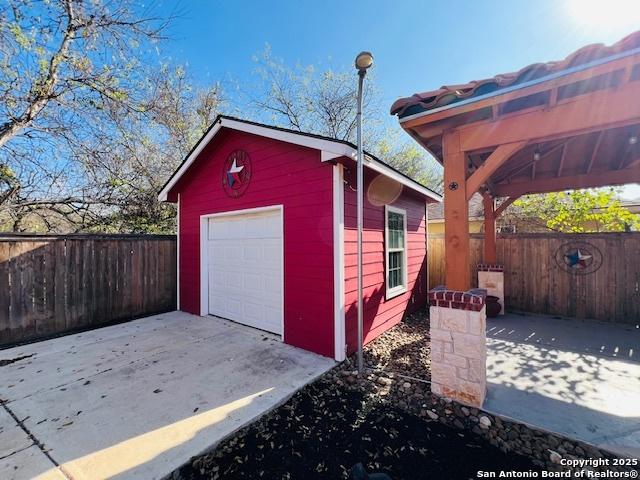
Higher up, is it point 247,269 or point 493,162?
point 493,162

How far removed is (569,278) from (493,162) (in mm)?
4943

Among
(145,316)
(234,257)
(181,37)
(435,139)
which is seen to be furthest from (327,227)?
(181,37)

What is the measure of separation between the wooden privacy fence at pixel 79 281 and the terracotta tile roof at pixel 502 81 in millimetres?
6171

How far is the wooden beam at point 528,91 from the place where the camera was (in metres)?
2.11

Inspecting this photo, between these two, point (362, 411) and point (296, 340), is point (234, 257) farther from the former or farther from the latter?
point (362, 411)

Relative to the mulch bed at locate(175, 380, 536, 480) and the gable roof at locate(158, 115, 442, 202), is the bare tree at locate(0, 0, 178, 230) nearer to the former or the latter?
the gable roof at locate(158, 115, 442, 202)

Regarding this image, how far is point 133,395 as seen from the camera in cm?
301

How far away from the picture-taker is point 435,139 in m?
3.46

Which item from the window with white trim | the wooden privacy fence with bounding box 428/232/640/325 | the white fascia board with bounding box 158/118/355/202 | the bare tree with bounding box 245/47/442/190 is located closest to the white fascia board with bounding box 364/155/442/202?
the white fascia board with bounding box 158/118/355/202

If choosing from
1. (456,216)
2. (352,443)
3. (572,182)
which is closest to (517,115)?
(456,216)

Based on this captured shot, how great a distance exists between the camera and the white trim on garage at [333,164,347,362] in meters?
3.86

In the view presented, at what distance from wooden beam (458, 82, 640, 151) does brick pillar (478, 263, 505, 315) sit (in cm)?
427

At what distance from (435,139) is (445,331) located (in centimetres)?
231

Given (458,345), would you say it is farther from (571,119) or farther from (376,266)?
(571,119)
